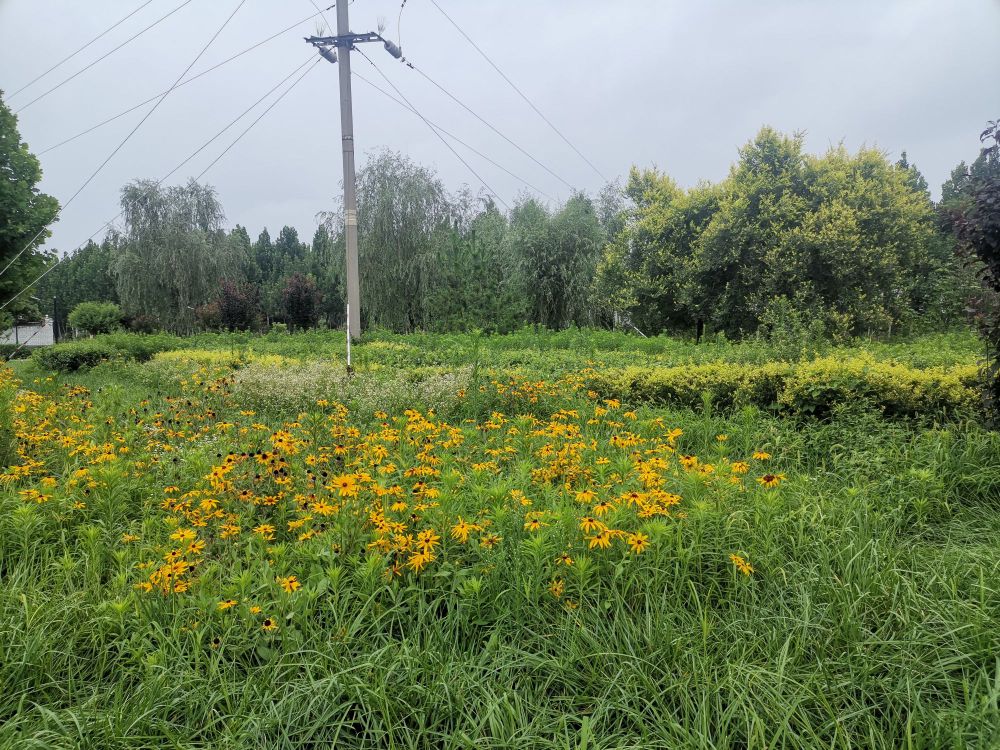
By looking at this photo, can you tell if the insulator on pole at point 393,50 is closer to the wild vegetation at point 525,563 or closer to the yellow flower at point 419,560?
the wild vegetation at point 525,563

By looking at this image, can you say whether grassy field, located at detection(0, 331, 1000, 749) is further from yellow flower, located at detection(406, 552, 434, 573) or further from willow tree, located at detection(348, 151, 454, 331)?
willow tree, located at detection(348, 151, 454, 331)

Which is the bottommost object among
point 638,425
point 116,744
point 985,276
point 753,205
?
point 116,744

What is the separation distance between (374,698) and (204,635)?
756mm

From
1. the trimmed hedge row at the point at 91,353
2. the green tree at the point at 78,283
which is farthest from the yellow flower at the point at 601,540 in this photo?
the green tree at the point at 78,283

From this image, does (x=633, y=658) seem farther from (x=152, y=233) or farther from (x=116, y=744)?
(x=152, y=233)

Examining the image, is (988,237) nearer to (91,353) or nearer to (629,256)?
(629,256)

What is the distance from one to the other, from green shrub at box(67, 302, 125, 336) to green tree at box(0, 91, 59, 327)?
29.2ft

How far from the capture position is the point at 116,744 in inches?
75.3

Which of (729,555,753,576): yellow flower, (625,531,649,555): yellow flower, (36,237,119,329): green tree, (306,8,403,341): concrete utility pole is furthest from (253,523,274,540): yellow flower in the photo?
(36,237,119,329): green tree

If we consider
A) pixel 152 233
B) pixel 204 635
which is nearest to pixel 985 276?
pixel 204 635

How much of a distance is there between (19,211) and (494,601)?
1694 centimetres

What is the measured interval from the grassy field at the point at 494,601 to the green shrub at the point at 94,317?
23.2 meters

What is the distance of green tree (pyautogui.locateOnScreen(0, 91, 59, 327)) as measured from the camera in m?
14.2

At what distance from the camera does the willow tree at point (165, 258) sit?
1053 inches
